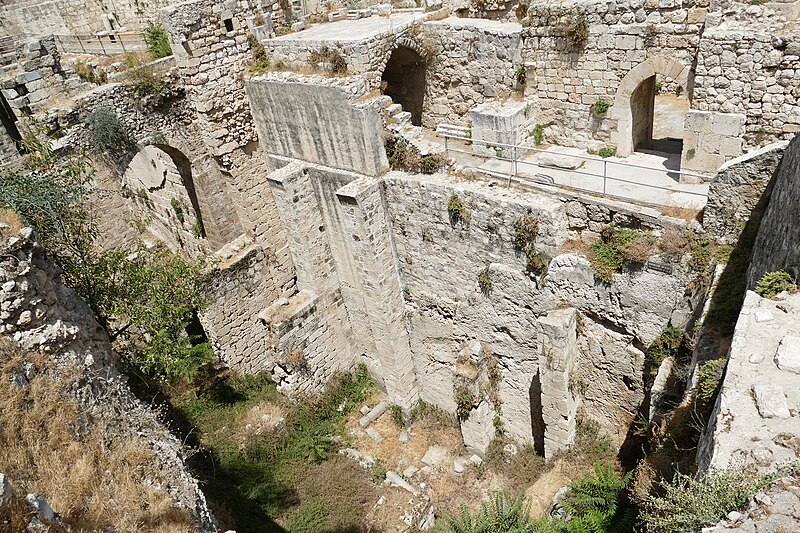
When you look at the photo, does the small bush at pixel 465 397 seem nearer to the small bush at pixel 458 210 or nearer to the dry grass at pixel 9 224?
the small bush at pixel 458 210

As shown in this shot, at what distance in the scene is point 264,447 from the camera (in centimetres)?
1042

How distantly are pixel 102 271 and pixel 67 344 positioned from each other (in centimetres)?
357

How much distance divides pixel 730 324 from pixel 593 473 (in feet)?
13.2

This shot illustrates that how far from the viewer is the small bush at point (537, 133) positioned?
10.2m

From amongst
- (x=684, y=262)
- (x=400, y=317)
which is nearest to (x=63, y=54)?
(x=400, y=317)

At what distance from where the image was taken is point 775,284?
4.81 metres

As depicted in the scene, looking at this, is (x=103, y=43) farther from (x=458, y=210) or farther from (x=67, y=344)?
(x=67, y=344)

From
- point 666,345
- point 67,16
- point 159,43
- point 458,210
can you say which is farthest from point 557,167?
point 67,16

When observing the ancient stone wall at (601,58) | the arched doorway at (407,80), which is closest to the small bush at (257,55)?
the arched doorway at (407,80)

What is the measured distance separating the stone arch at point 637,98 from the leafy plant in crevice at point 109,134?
361 inches

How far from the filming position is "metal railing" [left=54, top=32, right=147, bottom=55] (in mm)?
13819

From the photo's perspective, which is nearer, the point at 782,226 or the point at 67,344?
the point at 782,226

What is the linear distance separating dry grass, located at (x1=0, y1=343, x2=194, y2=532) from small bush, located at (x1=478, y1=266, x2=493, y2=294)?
5.74m

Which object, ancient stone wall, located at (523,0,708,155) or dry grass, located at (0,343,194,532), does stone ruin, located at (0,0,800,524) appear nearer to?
ancient stone wall, located at (523,0,708,155)
